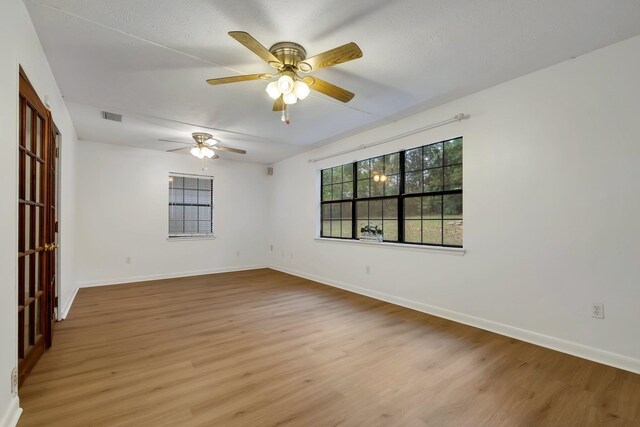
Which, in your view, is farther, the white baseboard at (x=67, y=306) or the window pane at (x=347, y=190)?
the window pane at (x=347, y=190)

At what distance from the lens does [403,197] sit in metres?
4.15

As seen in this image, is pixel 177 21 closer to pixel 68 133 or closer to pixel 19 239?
pixel 19 239

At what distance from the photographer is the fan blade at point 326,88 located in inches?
93.7

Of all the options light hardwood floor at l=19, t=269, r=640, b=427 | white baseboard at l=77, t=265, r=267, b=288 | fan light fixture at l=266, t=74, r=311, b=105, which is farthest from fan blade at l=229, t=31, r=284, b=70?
white baseboard at l=77, t=265, r=267, b=288

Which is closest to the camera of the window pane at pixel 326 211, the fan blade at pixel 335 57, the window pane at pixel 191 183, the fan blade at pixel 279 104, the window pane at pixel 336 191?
the fan blade at pixel 335 57

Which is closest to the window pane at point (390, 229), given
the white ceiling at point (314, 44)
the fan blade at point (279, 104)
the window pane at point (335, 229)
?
the window pane at point (335, 229)

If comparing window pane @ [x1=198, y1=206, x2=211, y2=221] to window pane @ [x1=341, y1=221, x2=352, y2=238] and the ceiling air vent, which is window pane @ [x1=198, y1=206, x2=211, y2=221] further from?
window pane @ [x1=341, y1=221, x2=352, y2=238]

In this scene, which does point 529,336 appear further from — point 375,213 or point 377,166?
point 377,166

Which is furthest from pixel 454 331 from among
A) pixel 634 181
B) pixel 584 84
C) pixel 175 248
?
pixel 175 248

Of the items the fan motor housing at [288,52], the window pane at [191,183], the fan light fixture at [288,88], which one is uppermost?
the fan motor housing at [288,52]

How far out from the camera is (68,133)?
386 cm

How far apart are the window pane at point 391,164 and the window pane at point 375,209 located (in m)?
0.49

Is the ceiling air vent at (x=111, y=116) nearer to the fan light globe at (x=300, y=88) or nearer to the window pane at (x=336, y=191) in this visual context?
the fan light globe at (x=300, y=88)

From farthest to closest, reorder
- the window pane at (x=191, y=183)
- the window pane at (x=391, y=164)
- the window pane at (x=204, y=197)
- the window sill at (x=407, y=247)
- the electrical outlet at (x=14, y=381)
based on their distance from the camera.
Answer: the window pane at (x=204, y=197), the window pane at (x=191, y=183), the window pane at (x=391, y=164), the window sill at (x=407, y=247), the electrical outlet at (x=14, y=381)
